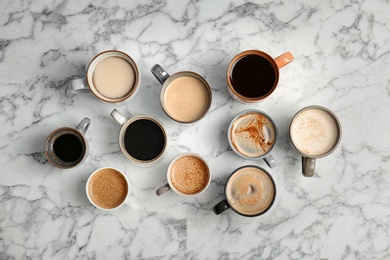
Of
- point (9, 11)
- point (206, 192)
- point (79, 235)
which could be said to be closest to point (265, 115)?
point (206, 192)

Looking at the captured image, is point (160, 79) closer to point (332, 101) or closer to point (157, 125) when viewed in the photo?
point (157, 125)

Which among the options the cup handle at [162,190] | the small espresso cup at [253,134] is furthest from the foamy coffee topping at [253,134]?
the cup handle at [162,190]

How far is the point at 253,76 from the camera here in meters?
1.89

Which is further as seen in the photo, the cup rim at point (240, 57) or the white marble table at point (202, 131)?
the white marble table at point (202, 131)

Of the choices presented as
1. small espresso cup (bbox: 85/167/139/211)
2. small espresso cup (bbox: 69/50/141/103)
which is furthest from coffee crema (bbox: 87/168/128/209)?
small espresso cup (bbox: 69/50/141/103)

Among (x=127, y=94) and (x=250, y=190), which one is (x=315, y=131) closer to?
(x=250, y=190)

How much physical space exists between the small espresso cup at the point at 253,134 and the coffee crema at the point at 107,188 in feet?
1.59

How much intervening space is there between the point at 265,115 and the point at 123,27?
2.29ft

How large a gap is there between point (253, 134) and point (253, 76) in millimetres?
236

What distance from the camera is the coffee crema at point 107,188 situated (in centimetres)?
191

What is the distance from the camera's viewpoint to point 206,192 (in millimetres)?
1955

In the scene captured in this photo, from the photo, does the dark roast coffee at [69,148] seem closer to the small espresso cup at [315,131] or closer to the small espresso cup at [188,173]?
the small espresso cup at [188,173]

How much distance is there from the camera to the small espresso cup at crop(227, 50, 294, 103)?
6.11ft

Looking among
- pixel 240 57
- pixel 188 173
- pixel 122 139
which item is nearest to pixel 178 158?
pixel 188 173
